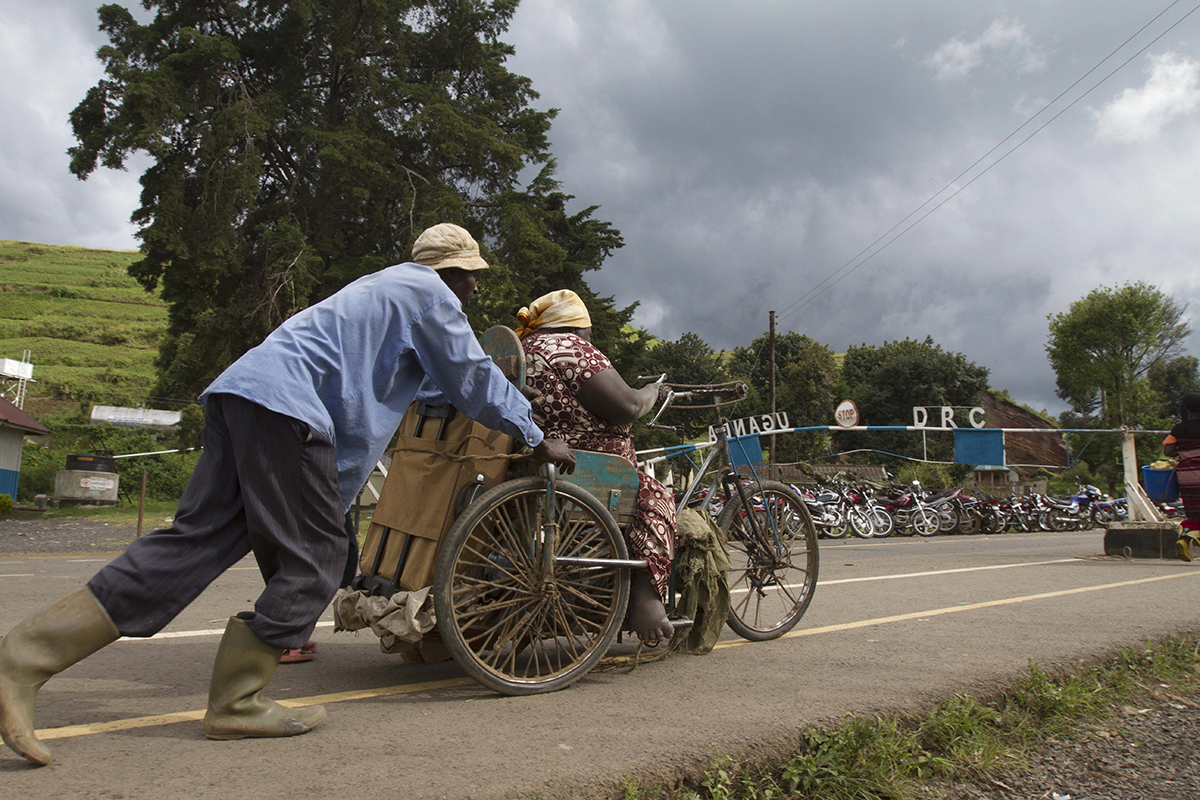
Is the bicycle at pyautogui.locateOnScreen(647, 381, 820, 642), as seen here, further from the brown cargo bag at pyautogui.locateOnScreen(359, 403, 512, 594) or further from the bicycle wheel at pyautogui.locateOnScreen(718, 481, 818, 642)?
the brown cargo bag at pyautogui.locateOnScreen(359, 403, 512, 594)

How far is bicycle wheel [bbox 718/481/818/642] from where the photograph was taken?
4.31 m

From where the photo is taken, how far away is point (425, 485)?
3.20 meters

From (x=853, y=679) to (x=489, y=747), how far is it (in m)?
1.61

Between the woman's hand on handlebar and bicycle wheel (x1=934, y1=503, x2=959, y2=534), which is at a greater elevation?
the woman's hand on handlebar

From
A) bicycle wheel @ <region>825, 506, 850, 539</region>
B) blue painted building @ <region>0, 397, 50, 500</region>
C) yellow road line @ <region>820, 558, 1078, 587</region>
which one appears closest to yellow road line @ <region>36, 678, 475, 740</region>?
yellow road line @ <region>820, 558, 1078, 587</region>

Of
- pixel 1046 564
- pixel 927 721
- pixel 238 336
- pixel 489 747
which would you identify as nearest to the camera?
pixel 489 747

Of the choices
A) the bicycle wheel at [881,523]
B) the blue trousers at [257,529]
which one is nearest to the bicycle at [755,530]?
the blue trousers at [257,529]

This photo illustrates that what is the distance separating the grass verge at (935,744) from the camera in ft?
7.72

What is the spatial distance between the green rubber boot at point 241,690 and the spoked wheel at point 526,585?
23.6 inches

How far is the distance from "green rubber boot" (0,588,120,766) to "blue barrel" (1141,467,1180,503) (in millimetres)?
10796

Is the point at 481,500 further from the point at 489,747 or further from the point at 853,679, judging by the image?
the point at 853,679

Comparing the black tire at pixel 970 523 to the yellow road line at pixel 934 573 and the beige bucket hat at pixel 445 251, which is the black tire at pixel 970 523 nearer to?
the yellow road line at pixel 934 573

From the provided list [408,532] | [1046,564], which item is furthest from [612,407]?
[1046,564]

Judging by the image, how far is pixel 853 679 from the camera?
3.32m
